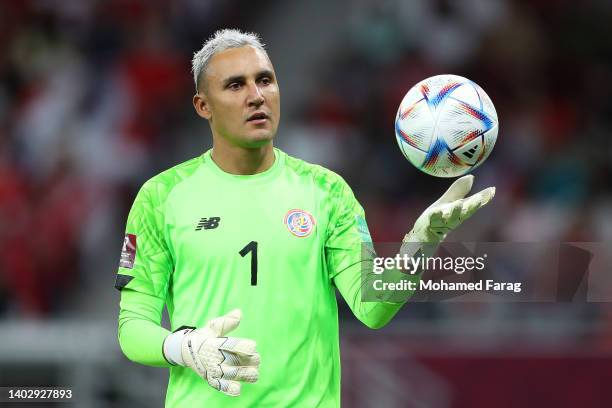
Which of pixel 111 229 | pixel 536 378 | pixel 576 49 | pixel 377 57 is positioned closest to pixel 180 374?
pixel 536 378

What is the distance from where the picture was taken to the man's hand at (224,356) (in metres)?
4.78

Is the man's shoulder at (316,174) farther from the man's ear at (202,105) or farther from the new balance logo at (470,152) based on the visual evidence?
the new balance logo at (470,152)

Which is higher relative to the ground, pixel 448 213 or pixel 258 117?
pixel 258 117

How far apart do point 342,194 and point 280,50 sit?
28.1ft

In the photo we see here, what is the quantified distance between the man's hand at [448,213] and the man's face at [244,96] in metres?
0.86

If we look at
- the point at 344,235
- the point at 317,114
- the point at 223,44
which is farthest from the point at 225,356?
the point at 317,114

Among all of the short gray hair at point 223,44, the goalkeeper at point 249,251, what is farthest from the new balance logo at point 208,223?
the short gray hair at point 223,44

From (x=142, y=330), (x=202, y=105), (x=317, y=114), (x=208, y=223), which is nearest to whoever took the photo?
(x=142, y=330)

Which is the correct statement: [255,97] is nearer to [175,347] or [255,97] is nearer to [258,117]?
[258,117]

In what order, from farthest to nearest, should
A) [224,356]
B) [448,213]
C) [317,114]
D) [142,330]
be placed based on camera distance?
[317,114]
[142,330]
[448,213]
[224,356]

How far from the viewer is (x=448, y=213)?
→ 4.90 metres

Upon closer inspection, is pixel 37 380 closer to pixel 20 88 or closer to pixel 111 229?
pixel 111 229

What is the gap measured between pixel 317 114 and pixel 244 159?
670 cm

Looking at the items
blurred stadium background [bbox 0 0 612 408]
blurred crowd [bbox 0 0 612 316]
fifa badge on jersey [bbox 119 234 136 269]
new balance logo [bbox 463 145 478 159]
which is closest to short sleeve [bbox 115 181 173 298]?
fifa badge on jersey [bbox 119 234 136 269]
